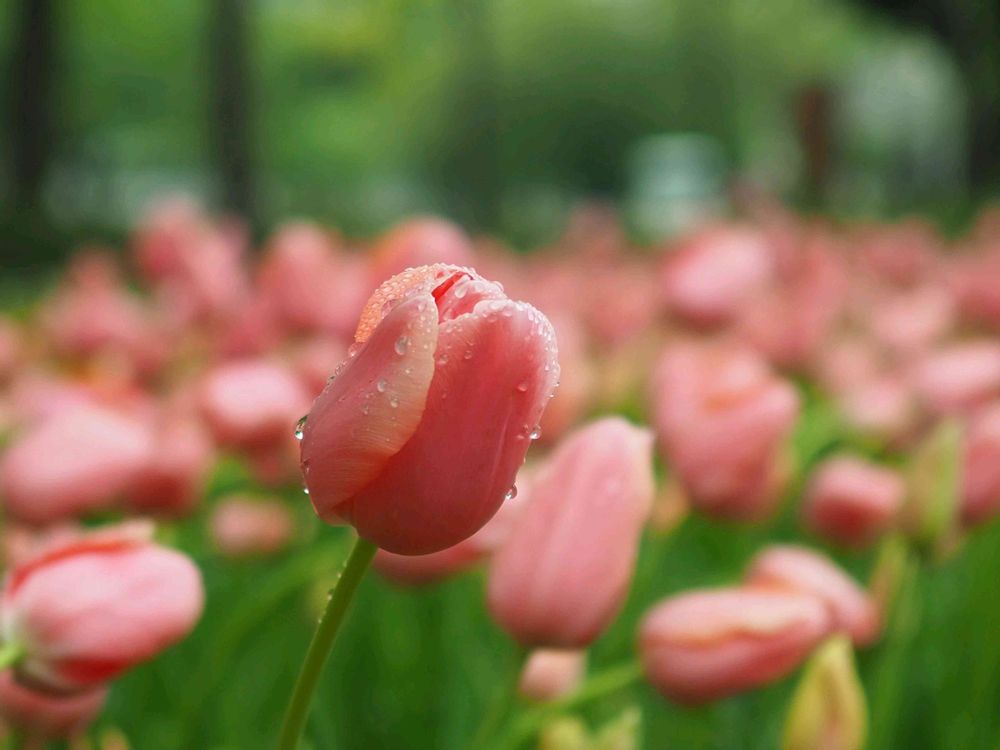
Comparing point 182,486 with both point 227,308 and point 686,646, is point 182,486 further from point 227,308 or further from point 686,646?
point 227,308

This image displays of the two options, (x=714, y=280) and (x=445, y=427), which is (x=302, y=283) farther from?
(x=445, y=427)

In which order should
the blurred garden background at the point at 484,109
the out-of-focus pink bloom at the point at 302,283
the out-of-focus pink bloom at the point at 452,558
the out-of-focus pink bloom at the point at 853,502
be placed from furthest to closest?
the blurred garden background at the point at 484,109 → the out-of-focus pink bloom at the point at 302,283 → the out-of-focus pink bloom at the point at 853,502 → the out-of-focus pink bloom at the point at 452,558

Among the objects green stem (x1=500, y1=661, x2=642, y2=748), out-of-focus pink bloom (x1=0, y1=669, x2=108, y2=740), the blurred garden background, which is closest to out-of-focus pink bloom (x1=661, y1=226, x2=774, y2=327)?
green stem (x1=500, y1=661, x2=642, y2=748)

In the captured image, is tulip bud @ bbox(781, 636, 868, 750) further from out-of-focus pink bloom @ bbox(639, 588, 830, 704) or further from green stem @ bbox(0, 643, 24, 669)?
green stem @ bbox(0, 643, 24, 669)

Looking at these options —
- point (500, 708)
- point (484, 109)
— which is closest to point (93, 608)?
point (500, 708)

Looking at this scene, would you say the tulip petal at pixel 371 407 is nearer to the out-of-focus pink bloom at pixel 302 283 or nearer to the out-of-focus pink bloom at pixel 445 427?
the out-of-focus pink bloom at pixel 445 427

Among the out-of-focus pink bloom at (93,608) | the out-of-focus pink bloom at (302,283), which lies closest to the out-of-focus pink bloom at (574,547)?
the out-of-focus pink bloom at (93,608)

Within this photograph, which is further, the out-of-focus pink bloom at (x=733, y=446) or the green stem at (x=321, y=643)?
the out-of-focus pink bloom at (x=733, y=446)
